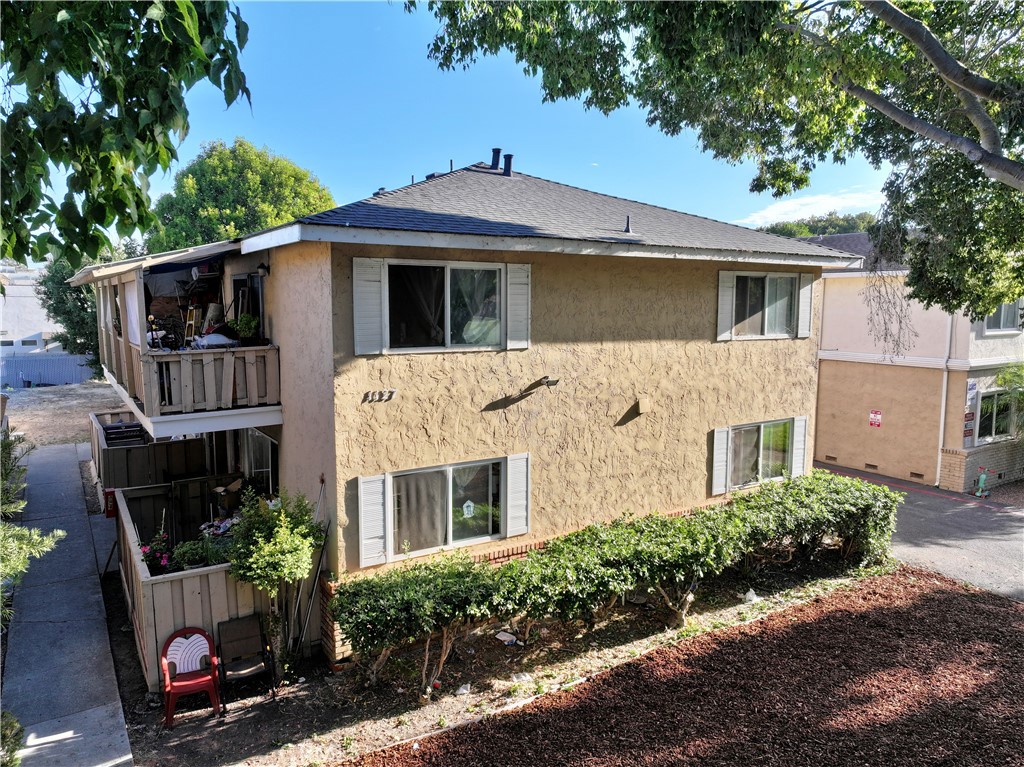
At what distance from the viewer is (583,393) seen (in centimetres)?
1030

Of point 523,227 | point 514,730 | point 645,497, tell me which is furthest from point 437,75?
point 514,730

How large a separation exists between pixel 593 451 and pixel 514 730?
4541 mm

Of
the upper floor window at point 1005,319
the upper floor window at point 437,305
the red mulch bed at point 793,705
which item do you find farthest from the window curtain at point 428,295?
the upper floor window at point 1005,319

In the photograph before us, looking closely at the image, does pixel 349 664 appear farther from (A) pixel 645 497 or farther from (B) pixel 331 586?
(A) pixel 645 497

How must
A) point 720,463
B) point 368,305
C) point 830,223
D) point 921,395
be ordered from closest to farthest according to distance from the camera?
point 368,305 < point 720,463 < point 921,395 < point 830,223

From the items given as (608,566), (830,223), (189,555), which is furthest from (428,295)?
(830,223)

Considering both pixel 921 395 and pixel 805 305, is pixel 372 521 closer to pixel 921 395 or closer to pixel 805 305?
pixel 805 305

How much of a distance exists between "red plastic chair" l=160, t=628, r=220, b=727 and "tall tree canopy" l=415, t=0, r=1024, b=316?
9.70m

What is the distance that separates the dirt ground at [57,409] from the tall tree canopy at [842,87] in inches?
773

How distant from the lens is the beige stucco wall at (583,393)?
335 inches

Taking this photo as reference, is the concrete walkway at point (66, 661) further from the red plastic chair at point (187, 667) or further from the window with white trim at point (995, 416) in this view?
the window with white trim at point (995, 416)

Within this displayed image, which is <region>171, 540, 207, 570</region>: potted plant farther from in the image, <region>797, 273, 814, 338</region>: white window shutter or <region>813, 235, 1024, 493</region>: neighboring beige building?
<region>813, 235, 1024, 493</region>: neighboring beige building

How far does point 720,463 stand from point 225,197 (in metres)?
26.2

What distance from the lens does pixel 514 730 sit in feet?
23.1
